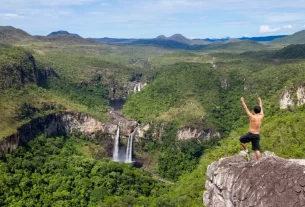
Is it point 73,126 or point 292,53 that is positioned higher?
point 292,53

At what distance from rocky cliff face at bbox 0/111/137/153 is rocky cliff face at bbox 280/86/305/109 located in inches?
1656

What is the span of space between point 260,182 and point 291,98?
61.2 m

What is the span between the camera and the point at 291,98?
73125mm

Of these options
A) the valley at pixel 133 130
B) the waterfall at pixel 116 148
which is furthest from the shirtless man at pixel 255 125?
the waterfall at pixel 116 148

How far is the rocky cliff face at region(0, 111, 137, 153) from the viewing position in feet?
251

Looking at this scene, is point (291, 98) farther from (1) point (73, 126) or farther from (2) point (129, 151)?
(1) point (73, 126)

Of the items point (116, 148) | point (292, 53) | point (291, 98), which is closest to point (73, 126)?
point (116, 148)

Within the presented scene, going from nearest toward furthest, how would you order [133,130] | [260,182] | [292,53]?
[260,182]
[133,130]
[292,53]

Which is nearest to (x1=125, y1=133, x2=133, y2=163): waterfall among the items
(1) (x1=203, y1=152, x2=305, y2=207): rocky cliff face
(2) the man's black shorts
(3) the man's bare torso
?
(1) (x1=203, y1=152, x2=305, y2=207): rocky cliff face

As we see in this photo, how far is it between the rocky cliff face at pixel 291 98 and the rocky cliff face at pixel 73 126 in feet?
138

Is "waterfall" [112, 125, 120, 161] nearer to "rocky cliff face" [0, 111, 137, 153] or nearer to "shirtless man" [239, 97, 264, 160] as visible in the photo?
"rocky cliff face" [0, 111, 137, 153]

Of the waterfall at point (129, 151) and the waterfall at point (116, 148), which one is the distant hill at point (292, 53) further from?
the waterfall at point (116, 148)

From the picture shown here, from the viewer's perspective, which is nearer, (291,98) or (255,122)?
(255,122)

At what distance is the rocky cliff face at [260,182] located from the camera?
16.0 m
